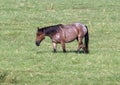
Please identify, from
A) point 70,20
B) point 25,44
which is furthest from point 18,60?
point 70,20

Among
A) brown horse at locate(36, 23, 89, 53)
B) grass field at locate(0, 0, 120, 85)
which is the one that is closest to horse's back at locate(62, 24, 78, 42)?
brown horse at locate(36, 23, 89, 53)

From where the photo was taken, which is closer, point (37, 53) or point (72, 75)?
point (72, 75)

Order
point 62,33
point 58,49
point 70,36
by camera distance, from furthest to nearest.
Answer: point 58,49, point 70,36, point 62,33

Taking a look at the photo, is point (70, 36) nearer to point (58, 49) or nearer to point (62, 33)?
point (62, 33)

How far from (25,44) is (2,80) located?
7791mm

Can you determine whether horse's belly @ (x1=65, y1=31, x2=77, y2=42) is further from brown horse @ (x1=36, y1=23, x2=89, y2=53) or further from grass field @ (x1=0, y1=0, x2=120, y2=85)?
grass field @ (x1=0, y1=0, x2=120, y2=85)

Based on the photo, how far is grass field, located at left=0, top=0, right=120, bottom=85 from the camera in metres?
15.8

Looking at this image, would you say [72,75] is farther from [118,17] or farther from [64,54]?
[118,17]

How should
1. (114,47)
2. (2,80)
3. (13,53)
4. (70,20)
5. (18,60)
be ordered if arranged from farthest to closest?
(70,20) → (114,47) → (13,53) → (18,60) → (2,80)

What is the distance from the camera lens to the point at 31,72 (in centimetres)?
1656

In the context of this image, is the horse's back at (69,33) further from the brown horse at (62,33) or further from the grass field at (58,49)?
the grass field at (58,49)

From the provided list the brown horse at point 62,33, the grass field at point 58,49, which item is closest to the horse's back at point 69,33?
the brown horse at point 62,33

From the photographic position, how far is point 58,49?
70.6ft

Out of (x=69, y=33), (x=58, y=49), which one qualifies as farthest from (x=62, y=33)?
(x=58, y=49)
